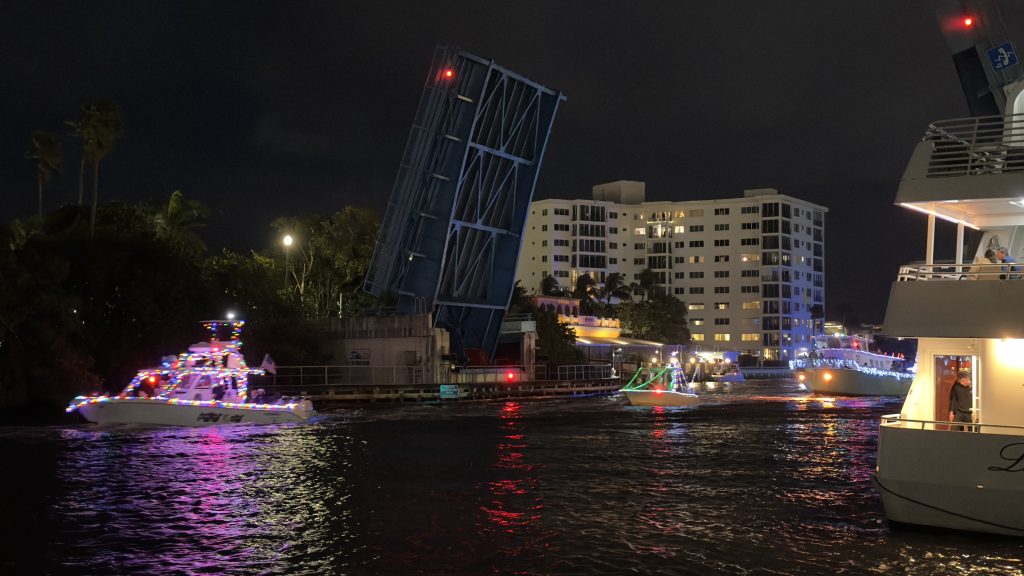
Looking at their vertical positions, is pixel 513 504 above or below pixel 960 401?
below

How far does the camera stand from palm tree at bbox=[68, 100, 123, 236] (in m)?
54.6

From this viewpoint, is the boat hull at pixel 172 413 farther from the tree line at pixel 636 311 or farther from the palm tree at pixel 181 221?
Answer: the tree line at pixel 636 311

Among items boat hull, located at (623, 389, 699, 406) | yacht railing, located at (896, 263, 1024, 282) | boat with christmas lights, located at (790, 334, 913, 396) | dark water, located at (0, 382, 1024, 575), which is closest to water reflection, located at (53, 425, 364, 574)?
dark water, located at (0, 382, 1024, 575)

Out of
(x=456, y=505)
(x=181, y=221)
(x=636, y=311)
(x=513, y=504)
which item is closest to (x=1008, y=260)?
(x=513, y=504)

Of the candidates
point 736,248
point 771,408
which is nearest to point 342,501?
point 771,408

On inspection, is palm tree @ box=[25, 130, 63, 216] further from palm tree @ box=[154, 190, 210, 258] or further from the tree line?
the tree line

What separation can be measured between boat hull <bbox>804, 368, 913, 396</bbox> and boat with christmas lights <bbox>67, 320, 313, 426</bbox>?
131 ft

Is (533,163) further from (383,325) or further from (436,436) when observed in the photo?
(436,436)

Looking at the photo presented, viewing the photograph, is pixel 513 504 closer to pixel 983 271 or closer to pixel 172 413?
pixel 983 271

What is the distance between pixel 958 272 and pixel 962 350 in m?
1.34

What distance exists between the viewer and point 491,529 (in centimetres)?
1672

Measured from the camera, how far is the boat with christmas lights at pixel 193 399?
33875 mm

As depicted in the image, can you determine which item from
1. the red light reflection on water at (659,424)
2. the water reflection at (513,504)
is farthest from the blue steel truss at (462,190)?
the water reflection at (513,504)

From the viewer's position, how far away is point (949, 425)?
14383mm
